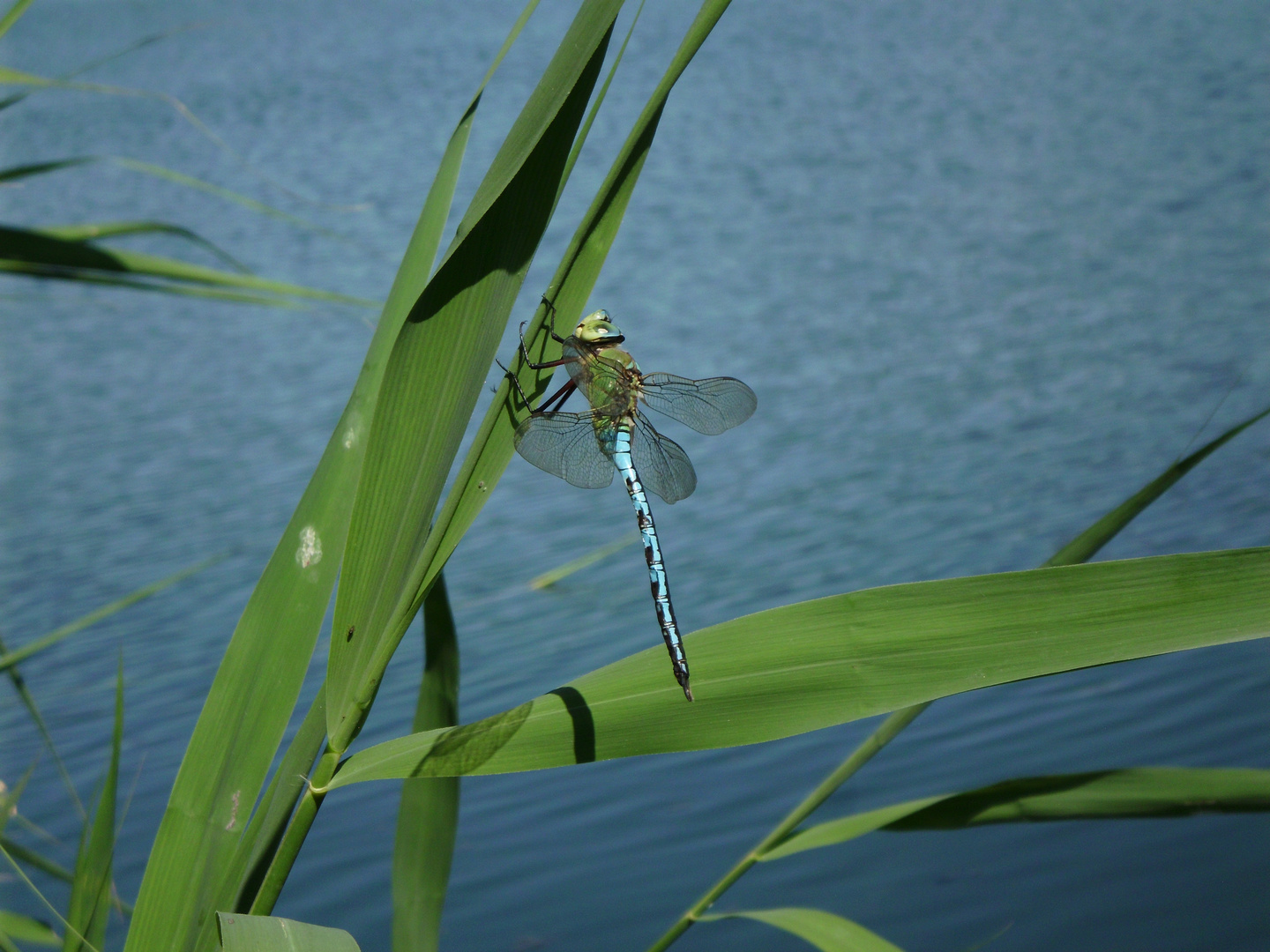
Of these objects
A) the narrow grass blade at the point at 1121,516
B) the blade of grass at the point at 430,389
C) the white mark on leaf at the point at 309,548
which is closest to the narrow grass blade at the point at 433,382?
the blade of grass at the point at 430,389

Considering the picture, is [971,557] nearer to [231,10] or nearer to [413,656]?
[413,656]

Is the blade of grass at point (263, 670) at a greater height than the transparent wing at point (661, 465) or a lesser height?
lesser

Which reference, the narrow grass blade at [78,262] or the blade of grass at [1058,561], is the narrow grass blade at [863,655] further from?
the narrow grass blade at [78,262]

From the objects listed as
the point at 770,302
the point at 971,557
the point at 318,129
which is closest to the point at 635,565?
the point at 971,557

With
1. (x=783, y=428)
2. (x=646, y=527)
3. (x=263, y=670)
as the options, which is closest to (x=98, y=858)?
(x=263, y=670)

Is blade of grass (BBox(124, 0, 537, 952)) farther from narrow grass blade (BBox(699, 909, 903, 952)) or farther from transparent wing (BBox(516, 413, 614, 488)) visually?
narrow grass blade (BBox(699, 909, 903, 952))

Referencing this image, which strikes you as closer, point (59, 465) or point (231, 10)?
point (59, 465)

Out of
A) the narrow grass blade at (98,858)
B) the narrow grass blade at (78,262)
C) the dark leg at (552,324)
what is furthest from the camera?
the narrow grass blade at (98,858)
